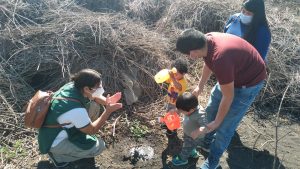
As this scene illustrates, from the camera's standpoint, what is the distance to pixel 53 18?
566 centimetres

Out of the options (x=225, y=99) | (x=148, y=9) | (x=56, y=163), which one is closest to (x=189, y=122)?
(x=225, y=99)

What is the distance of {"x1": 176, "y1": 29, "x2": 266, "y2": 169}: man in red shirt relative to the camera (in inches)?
115

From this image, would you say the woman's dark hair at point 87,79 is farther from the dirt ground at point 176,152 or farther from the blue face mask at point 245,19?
the blue face mask at point 245,19

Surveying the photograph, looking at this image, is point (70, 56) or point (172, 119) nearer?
point (172, 119)

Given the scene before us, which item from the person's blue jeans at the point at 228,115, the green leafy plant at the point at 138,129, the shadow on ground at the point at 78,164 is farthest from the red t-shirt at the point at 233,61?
the shadow on ground at the point at 78,164

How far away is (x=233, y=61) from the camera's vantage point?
3.01 metres

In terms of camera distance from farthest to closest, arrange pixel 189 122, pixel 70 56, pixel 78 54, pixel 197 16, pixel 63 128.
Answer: pixel 197 16, pixel 70 56, pixel 78 54, pixel 189 122, pixel 63 128

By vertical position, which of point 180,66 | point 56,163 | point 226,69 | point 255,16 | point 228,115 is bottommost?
point 56,163

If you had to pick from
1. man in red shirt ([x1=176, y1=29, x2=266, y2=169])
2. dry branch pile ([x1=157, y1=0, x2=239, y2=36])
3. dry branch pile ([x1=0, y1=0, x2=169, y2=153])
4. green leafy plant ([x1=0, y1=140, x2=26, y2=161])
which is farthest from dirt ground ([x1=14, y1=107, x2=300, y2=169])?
dry branch pile ([x1=157, y1=0, x2=239, y2=36])

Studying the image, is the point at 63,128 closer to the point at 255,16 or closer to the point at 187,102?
the point at 187,102

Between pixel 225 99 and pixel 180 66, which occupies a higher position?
→ pixel 225 99

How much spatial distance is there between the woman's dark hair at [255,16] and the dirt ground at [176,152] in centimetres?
117

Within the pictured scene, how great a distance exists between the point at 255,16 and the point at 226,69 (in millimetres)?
1265

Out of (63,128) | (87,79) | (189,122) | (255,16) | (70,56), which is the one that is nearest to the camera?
(87,79)
